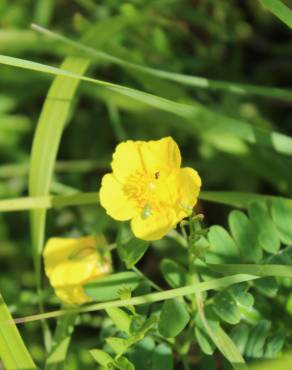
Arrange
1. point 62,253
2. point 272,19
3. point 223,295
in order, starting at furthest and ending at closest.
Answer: point 272,19 < point 62,253 < point 223,295

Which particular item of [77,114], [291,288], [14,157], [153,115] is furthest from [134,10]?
[291,288]

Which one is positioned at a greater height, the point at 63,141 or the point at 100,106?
the point at 100,106

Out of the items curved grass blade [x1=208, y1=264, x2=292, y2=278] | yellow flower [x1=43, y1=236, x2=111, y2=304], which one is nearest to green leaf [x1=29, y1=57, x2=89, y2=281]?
yellow flower [x1=43, y1=236, x2=111, y2=304]

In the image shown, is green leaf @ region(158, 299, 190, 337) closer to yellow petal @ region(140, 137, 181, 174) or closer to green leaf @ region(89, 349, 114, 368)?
green leaf @ region(89, 349, 114, 368)

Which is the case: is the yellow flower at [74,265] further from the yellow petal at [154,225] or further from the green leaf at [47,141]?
the yellow petal at [154,225]

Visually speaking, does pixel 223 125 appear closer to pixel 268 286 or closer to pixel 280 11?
pixel 280 11

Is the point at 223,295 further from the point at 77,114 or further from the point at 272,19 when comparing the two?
the point at 272,19

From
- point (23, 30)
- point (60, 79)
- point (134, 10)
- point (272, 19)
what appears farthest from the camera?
point (272, 19)
